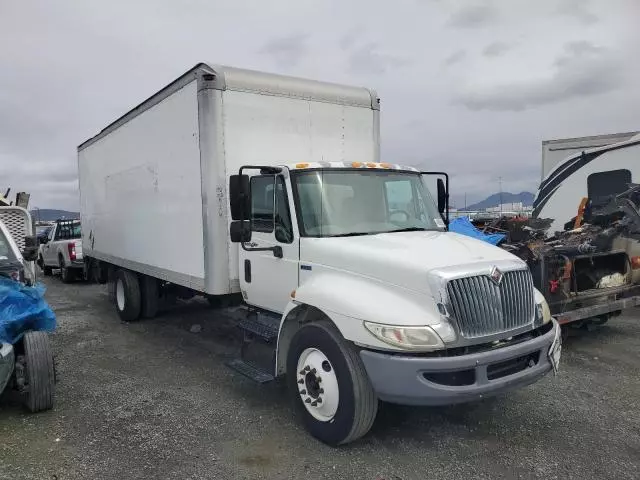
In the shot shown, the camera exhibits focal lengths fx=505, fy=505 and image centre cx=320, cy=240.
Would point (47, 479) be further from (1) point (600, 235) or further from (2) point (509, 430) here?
(1) point (600, 235)

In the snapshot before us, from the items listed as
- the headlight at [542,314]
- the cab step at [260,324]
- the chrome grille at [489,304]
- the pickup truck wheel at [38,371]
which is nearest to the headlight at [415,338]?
the chrome grille at [489,304]

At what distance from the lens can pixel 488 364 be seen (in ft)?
12.0

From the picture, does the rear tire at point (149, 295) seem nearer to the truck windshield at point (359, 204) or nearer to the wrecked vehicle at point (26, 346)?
the wrecked vehicle at point (26, 346)

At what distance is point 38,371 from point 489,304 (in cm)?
403

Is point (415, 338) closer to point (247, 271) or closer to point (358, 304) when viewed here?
point (358, 304)

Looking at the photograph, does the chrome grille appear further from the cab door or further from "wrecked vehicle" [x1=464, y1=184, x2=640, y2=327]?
"wrecked vehicle" [x1=464, y1=184, x2=640, y2=327]

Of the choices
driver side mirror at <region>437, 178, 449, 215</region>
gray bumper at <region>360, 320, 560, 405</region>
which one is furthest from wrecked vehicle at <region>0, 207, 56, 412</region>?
driver side mirror at <region>437, 178, 449, 215</region>

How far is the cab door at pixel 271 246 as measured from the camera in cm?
481

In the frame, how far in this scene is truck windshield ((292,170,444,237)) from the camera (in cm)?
469

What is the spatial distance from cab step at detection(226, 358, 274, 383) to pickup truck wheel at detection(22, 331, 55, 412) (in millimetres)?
1682

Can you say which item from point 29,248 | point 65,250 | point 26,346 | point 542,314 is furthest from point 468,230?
point 65,250

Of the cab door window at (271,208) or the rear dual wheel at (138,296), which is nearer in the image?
the cab door window at (271,208)

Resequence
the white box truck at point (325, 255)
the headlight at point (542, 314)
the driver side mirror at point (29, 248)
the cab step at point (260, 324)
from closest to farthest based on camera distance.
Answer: the white box truck at point (325, 255), the headlight at point (542, 314), the cab step at point (260, 324), the driver side mirror at point (29, 248)

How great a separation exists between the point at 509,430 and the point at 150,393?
3616mm
